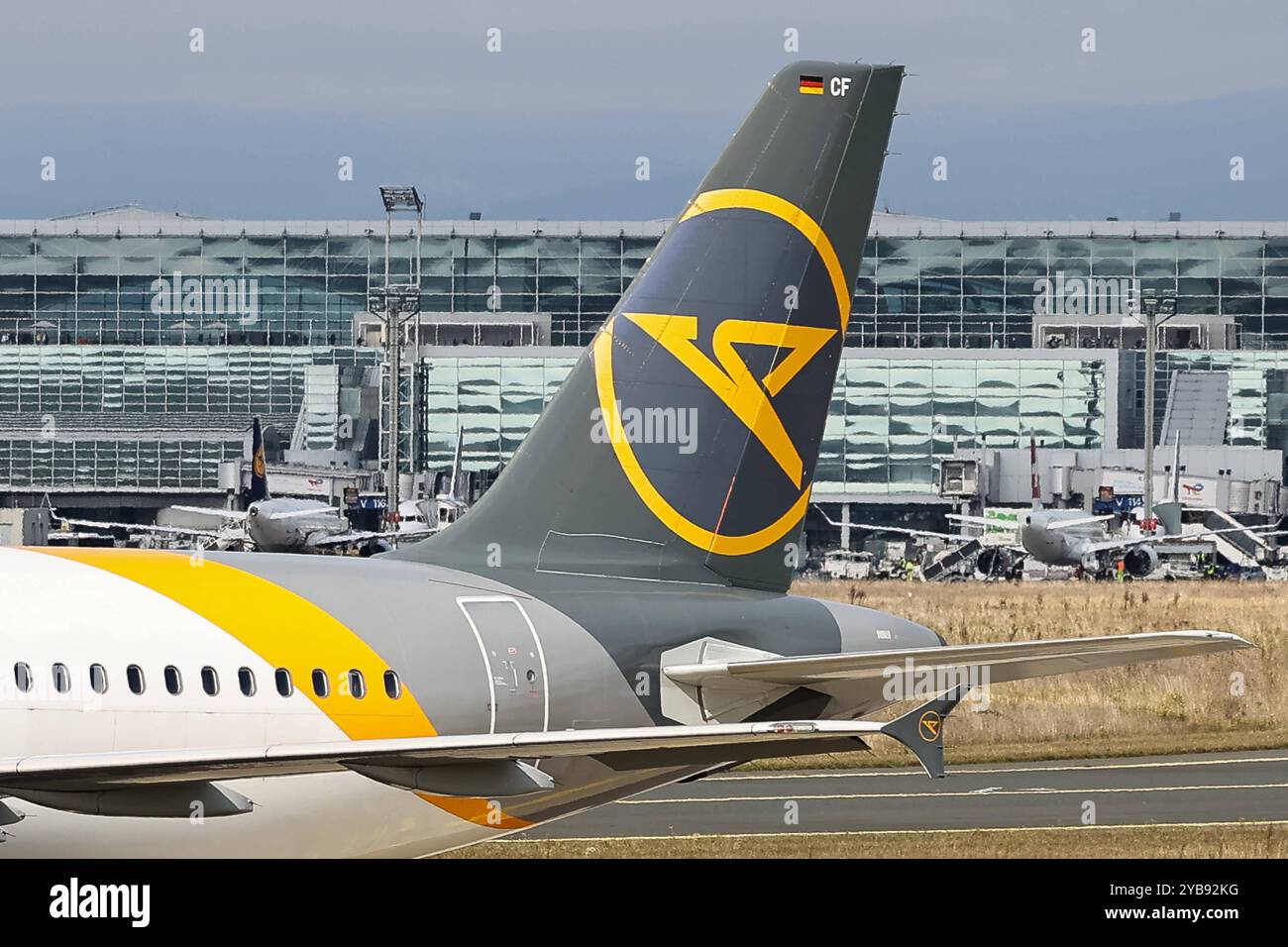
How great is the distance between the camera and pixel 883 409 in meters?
147

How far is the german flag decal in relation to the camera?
17188 mm

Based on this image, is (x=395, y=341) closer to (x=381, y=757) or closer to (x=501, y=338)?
(x=501, y=338)

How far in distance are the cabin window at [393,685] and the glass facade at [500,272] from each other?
15049 centimetres

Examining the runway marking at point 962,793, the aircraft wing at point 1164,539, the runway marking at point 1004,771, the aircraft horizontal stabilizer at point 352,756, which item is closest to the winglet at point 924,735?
the aircraft horizontal stabilizer at point 352,756

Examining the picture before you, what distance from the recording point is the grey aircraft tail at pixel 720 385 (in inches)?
627

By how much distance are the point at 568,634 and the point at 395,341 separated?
91.3m

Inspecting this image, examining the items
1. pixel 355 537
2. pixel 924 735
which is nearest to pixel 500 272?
pixel 355 537

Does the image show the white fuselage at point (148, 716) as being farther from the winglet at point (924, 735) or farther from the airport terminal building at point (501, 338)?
the airport terminal building at point (501, 338)

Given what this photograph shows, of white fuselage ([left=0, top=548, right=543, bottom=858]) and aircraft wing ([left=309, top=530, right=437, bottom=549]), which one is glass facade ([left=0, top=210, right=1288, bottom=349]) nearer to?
aircraft wing ([left=309, top=530, right=437, bottom=549])

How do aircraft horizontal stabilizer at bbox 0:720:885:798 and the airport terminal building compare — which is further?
the airport terminal building

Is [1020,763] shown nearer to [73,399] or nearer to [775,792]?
[775,792]

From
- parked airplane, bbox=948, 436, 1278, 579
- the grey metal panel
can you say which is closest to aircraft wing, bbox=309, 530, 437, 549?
parked airplane, bbox=948, 436, 1278, 579

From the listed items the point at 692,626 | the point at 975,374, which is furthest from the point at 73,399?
the point at 692,626

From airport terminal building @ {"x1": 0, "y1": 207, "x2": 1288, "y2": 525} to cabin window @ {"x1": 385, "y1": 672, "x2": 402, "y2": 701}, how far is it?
401 feet
